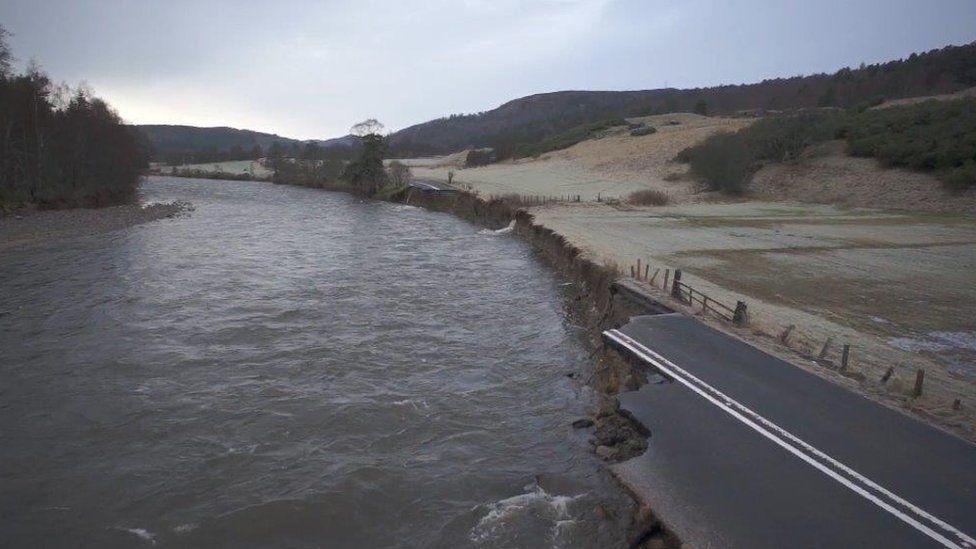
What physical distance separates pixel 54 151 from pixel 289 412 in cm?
4654

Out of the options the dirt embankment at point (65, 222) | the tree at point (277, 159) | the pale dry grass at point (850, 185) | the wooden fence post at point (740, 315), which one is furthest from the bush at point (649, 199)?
the tree at point (277, 159)

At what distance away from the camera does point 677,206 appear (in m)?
47.9

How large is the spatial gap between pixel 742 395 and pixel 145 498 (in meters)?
9.68

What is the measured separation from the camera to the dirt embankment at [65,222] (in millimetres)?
32594

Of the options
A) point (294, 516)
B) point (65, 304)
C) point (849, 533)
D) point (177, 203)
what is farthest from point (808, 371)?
point (177, 203)

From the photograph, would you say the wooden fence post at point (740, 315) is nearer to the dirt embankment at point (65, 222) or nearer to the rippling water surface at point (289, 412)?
the rippling water surface at point (289, 412)

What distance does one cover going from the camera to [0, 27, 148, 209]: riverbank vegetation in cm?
4238

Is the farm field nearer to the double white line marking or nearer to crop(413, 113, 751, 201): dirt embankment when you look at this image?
the double white line marking

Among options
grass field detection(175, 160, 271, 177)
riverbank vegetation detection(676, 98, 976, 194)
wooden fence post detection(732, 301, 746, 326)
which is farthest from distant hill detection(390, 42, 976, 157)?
wooden fence post detection(732, 301, 746, 326)

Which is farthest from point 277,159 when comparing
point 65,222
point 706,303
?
point 706,303

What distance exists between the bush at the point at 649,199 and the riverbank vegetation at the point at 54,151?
42.9 m

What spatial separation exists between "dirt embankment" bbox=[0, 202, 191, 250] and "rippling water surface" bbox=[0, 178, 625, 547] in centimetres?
851

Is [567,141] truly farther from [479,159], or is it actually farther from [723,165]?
[723,165]

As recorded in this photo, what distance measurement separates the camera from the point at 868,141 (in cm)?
4988
